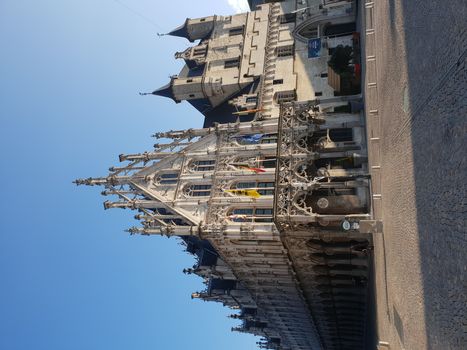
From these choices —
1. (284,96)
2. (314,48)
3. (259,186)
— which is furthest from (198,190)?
(314,48)

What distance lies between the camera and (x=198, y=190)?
38.8m

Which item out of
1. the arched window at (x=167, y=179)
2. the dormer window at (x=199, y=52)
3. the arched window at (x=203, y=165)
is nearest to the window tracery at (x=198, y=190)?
the arched window at (x=203, y=165)

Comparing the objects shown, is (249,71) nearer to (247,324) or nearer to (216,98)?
(216,98)

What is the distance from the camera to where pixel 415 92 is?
16125 mm

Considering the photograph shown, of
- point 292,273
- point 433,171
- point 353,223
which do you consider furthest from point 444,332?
point 292,273

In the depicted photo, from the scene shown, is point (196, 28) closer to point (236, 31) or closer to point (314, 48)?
point (236, 31)

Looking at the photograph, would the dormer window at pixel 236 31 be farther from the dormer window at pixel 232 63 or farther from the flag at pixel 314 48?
the flag at pixel 314 48

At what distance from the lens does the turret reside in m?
50.3

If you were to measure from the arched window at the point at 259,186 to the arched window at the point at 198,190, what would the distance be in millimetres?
2671

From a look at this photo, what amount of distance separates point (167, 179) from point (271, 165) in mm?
10997

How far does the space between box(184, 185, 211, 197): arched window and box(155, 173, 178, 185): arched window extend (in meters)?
1.90

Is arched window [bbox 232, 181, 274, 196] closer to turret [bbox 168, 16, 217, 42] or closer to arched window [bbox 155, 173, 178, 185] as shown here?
arched window [bbox 155, 173, 178, 185]

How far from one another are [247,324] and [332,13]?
59619 millimetres

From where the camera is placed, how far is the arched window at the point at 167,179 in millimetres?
40806
